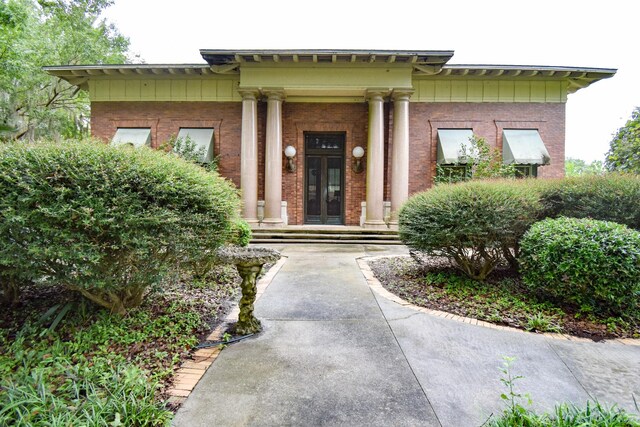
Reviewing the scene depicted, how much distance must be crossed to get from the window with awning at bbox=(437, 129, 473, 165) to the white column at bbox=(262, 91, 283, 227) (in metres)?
5.80

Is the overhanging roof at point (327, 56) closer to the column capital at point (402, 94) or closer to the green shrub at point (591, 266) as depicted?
the column capital at point (402, 94)

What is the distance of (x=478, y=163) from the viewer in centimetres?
1062

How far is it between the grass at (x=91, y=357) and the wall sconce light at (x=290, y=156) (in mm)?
8379

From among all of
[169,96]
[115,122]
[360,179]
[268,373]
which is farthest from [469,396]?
[115,122]

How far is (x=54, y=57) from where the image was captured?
Answer: 13953mm

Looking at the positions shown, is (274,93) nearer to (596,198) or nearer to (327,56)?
(327,56)

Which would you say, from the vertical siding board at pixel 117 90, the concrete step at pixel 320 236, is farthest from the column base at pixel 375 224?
the vertical siding board at pixel 117 90

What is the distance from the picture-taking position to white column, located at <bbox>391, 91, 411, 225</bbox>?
35.1ft

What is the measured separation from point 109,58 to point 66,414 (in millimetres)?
18489

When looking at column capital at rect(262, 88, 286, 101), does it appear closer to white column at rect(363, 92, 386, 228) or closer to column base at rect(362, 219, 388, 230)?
white column at rect(363, 92, 386, 228)

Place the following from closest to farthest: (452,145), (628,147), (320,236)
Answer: (628,147)
(320,236)
(452,145)

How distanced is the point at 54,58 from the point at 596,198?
64.2 feet

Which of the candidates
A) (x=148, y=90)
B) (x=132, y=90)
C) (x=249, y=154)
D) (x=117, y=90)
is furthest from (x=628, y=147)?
(x=117, y=90)

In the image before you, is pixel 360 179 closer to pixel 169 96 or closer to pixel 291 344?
pixel 169 96
